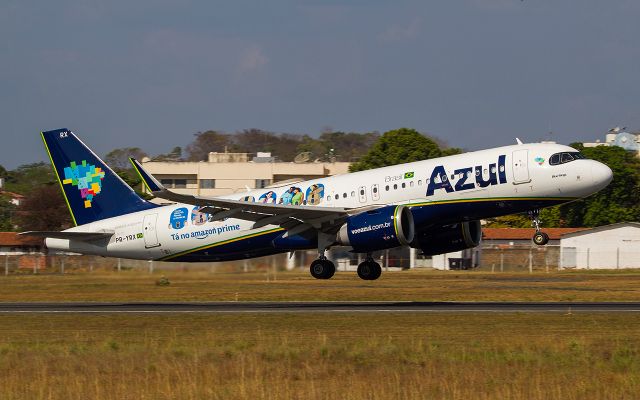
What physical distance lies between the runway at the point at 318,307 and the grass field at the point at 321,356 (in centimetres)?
188

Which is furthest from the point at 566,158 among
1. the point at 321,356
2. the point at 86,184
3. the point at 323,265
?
the point at 86,184

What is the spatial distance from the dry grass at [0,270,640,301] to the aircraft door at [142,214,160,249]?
284cm

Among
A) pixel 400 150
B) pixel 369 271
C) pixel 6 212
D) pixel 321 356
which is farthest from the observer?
pixel 6 212

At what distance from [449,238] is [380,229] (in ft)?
17.3

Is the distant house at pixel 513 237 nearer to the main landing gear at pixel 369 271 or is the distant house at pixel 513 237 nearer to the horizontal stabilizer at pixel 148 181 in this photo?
the main landing gear at pixel 369 271

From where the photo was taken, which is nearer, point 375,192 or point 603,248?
point 375,192

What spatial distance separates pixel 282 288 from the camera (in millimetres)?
54125

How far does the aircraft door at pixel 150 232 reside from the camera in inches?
1789

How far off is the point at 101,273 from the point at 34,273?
17.9 metres

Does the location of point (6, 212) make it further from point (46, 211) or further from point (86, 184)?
point (86, 184)

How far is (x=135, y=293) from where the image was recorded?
164ft

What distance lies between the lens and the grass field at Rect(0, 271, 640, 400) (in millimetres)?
20219

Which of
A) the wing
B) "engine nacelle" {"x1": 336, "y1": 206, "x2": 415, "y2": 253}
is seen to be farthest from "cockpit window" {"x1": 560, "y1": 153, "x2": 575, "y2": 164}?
the wing

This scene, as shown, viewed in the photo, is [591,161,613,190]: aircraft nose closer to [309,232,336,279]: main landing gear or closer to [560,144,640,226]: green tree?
[309,232,336,279]: main landing gear
